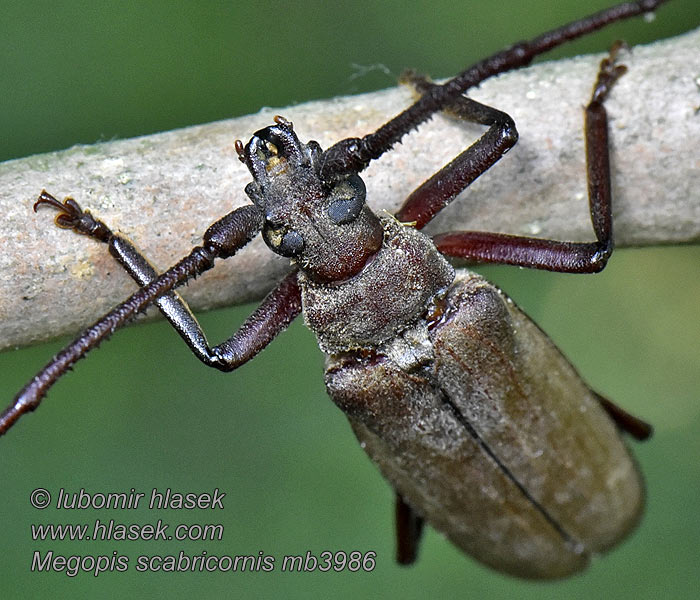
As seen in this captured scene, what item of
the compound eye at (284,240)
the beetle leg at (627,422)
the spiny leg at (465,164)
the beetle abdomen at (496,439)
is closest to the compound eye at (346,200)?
the compound eye at (284,240)

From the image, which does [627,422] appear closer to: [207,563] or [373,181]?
[373,181]

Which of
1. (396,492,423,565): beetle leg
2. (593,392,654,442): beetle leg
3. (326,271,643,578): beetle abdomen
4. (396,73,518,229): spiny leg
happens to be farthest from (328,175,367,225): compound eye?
(593,392,654,442): beetle leg

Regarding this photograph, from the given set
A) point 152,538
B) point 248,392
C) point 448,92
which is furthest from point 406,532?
point 448,92

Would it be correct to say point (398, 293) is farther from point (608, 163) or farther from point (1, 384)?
point (1, 384)

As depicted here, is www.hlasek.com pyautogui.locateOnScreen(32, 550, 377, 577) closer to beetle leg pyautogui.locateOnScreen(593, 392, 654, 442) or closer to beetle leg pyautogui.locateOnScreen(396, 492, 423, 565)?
beetle leg pyautogui.locateOnScreen(396, 492, 423, 565)

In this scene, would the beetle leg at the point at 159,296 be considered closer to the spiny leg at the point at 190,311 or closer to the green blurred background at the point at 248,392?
the spiny leg at the point at 190,311

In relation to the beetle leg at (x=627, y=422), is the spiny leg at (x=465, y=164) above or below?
above

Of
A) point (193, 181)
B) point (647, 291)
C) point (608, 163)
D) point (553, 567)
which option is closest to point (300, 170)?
point (193, 181)
